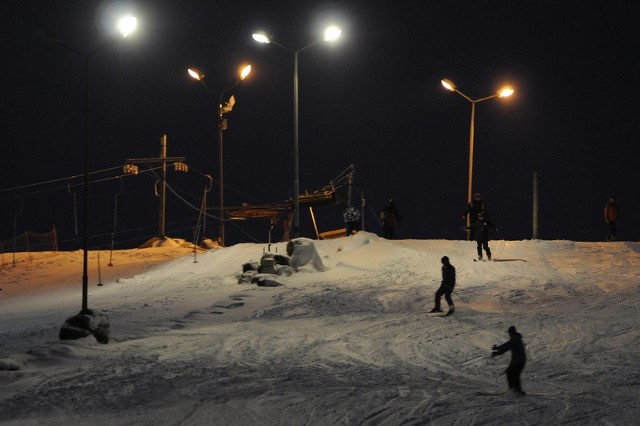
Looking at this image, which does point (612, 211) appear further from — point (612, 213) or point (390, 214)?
point (390, 214)

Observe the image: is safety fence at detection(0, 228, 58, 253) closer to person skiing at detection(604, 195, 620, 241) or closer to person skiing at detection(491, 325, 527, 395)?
person skiing at detection(604, 195, 620, 241)

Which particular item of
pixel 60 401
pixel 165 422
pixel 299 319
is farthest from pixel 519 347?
pixel 299 319

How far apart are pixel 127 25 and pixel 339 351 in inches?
345

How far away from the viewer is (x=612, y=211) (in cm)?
2784

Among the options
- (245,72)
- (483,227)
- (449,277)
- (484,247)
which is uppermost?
(245,72)

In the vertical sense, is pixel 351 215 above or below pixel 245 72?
below

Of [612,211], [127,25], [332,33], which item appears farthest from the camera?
[612,211]

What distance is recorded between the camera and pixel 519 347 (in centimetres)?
833

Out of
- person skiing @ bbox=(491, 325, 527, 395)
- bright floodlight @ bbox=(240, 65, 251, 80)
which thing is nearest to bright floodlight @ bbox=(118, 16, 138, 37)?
person skiing @ bbox=(491, 325, 527, 395)

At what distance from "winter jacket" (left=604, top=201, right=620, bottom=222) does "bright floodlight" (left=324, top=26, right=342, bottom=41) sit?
45.7ft

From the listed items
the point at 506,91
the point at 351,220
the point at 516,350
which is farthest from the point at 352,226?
the point at 516,350

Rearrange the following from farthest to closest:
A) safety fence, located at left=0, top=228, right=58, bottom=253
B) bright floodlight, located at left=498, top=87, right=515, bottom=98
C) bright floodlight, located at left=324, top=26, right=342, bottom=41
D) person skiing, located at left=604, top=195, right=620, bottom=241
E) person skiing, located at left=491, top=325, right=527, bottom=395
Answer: safety fence, located at left=0, top=228, right=58, bottom=253 < bright floodlight, located at left=498, top=87, right=515, bottom=98 < person skiing, located at left=604, top=195, right=620, bottom=241 < bright floodlight, located at left=324, top=26, right=342, bottom=41 < person skiing, located at left=491, top=325, right=527, bottom=395

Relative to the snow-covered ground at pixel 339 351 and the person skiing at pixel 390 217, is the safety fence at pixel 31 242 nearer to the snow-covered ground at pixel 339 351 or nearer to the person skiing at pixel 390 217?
the snow-covered ground at pixel 339 351

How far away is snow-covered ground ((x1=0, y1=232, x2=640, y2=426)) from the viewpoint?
26.1 ft
